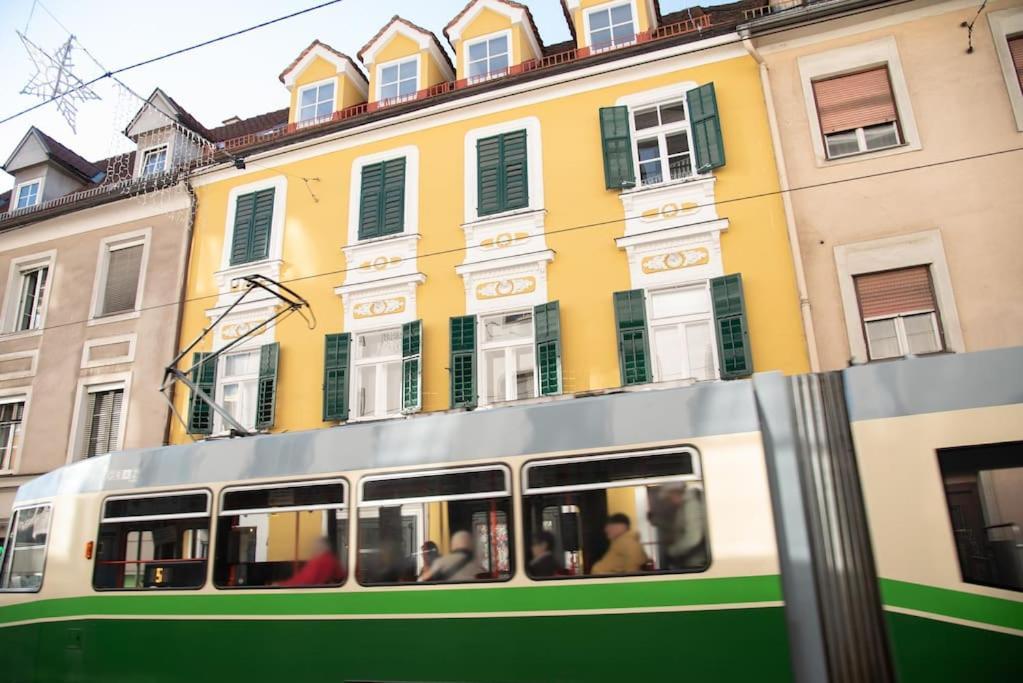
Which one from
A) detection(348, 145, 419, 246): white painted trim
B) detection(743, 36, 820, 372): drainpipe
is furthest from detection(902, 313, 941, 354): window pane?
detection(348, 145, 419, 246): white painted trim

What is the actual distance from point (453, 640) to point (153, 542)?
317 cm

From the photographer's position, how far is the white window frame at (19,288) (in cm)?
1491

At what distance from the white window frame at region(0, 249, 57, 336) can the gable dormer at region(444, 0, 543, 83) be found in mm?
9892

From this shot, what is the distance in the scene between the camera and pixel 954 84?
962cm

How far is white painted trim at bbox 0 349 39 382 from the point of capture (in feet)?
47.5

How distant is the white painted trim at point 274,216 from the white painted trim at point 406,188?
1.44 m

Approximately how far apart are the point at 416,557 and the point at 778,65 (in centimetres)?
905

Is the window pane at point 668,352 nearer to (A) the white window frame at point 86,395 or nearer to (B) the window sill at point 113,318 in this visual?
(A) the white window frame at point 86,395

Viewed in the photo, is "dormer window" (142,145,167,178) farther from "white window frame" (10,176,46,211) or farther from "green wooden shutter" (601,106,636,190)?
"green wooden shutter" (601,106,636,190)

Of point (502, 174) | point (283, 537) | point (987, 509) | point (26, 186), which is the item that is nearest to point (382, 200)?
point (502, 174)

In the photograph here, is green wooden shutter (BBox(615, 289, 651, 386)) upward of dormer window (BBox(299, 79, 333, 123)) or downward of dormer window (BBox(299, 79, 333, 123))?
downward

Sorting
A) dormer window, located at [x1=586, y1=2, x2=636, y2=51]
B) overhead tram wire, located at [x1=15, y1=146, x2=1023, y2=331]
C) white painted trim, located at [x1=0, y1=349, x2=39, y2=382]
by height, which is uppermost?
dormer window, located at [x1=586, y1=2, x2=636, y2=51]

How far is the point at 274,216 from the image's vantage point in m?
13.2

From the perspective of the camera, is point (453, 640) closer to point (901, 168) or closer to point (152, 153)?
point (901, 168)
